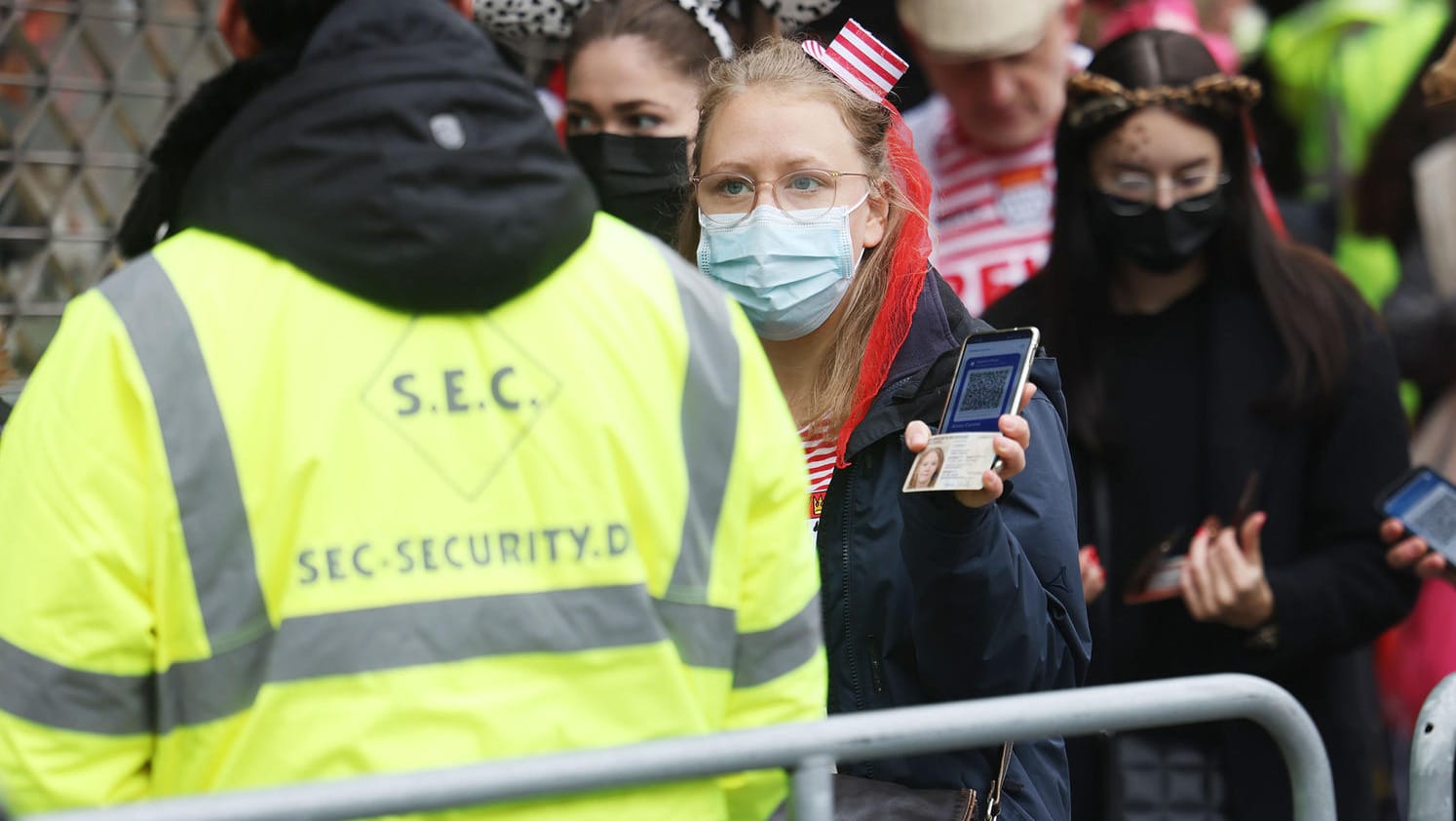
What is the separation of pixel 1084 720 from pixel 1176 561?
155cm

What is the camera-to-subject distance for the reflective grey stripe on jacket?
1429 mm

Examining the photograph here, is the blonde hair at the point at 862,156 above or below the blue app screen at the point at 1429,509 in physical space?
above

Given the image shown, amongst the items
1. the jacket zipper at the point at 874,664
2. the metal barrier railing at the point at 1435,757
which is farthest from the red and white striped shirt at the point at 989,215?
the metal barrier railing at the point at 1435,757

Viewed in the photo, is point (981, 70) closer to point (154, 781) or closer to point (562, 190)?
point (562, 190)

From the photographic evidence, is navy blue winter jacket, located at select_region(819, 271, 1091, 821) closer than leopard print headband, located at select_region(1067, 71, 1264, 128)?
Yes

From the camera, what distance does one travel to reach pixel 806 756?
1584 millimetres

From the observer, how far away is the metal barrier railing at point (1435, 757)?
6.19ft

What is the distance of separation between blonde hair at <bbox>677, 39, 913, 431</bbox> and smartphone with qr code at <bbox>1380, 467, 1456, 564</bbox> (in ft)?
3.72

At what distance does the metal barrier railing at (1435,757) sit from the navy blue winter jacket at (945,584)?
1.51 ft

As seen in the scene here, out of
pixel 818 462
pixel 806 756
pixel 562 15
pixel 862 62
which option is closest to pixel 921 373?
pixel 818 462

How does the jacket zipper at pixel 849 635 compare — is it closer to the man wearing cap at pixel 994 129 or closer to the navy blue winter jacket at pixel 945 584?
the navy blue winter jacket at pixel 945 584

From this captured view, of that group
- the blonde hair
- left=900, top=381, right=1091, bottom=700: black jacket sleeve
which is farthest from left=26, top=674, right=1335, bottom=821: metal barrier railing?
the blonde hair

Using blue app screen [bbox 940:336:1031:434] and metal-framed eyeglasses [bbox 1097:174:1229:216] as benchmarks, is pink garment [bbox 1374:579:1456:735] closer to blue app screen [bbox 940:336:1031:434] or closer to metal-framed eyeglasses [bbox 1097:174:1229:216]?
metal-framed eyeglasses [bbox 1097:174:1229:216]

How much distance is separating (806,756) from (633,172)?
76.5 inches
